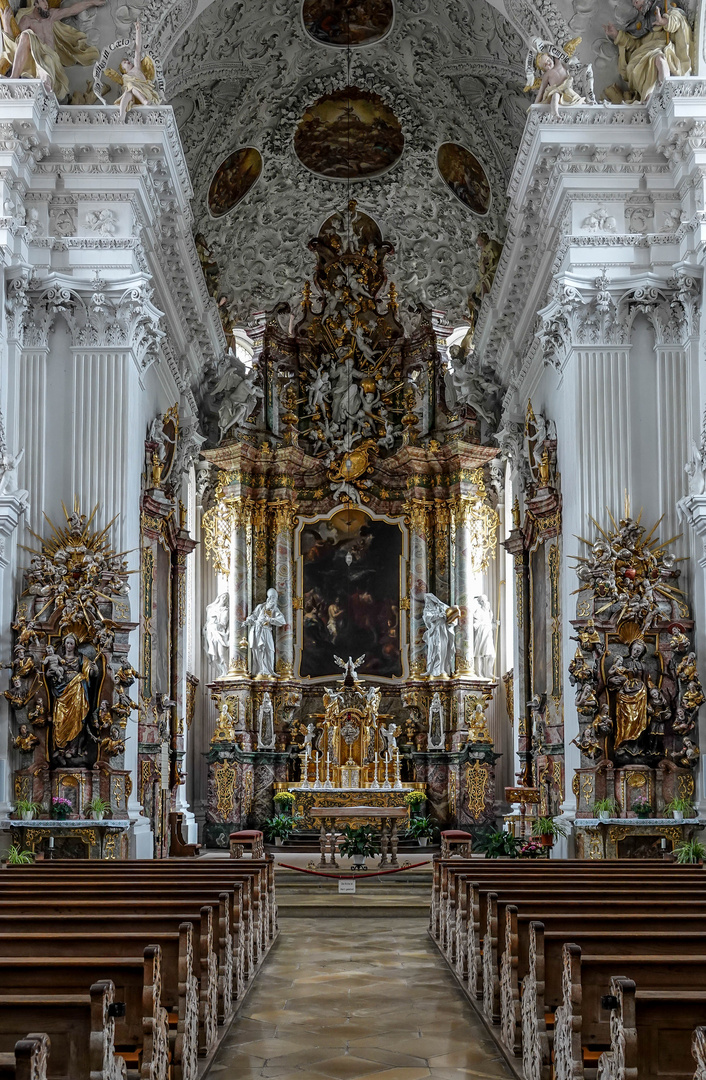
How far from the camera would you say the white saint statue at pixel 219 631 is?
23.4m

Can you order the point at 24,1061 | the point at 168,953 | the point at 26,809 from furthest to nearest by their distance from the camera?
the point at 26,809 → the point at 168,953 → the point at 24,1061

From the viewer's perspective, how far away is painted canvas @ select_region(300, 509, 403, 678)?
2397cm

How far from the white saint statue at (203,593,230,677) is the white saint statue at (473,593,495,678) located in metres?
4.47

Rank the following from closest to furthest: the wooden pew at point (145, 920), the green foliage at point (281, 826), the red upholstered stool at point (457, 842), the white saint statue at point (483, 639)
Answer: the wooden pew at point (145, 920), the red upholstered stool at point (457, 842), the green foliage at point (281, 826), the white saint statue at point (483, 639)

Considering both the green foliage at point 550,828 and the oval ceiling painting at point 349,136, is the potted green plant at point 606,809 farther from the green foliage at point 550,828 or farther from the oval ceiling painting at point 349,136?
the oval ceiling painting at point 349,136

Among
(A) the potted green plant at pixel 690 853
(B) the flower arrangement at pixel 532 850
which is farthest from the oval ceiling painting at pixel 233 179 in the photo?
(A) the potted green plant at pixel 690 853

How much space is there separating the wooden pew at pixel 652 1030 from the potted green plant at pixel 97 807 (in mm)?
10154

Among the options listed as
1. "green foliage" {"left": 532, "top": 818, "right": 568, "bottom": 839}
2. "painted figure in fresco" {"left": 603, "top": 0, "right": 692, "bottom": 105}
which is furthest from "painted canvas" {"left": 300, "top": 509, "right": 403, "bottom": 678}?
"painted figure in fresco" {"left": 603, "top": 0, "right": 692, "bottom": 105}

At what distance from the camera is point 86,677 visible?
14422mm

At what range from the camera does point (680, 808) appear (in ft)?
46.4

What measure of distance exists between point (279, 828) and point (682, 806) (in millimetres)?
7491

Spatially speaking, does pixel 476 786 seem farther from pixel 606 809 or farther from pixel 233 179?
pixel 233 179

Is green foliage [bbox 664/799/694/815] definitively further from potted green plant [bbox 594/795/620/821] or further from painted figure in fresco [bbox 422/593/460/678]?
painted figure in fresco [bbox 422/593/460/678]

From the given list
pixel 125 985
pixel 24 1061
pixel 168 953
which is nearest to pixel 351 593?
pixel 168 953
